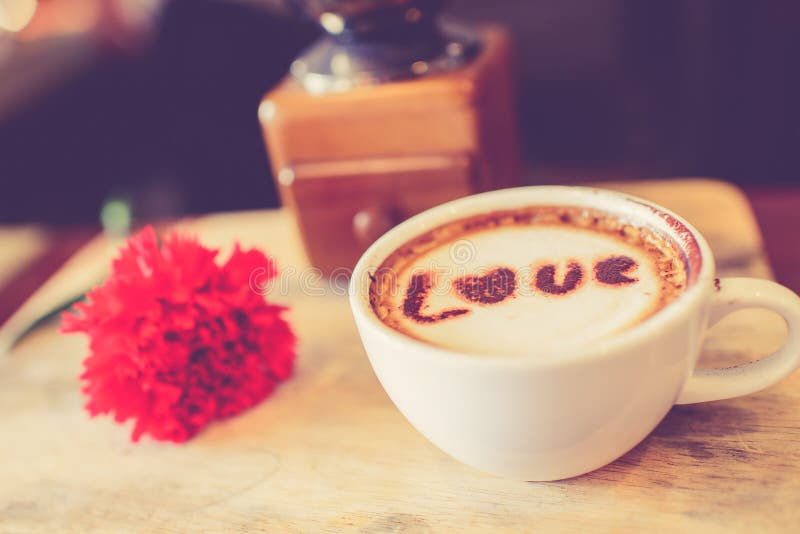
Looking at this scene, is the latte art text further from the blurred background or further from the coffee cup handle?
the blurred background

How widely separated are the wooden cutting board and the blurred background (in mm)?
1102

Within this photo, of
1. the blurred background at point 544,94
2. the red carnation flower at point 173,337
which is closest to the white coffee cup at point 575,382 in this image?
the red carnation flower at point 173,337

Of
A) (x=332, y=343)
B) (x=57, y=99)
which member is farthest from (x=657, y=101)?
(x=57, y=99)

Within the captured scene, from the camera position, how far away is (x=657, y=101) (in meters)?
1.79

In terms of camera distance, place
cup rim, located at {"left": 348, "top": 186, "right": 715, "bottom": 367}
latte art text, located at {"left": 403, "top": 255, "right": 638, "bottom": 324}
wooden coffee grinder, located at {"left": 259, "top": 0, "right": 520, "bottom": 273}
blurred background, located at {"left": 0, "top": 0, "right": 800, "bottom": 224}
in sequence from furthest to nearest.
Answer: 1. blurred background, located at {"left": 0, "top": 0, "right": 800, "bottom": 224}
2. wooden coffee grinder, located at {"left": 259, "top": 0, "right": 520, "bottom": 273}
3. latte art text, located at {"left": 403, "top": 255, "right": 638, "bottom": 324}
4. cup rim, located at {"left": 348, "top": 186, "right": 715, "bottom": 367}

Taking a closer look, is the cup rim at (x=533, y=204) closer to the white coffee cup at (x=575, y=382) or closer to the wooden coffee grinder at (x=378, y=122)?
the white coffee cup at (x=575, y=382)

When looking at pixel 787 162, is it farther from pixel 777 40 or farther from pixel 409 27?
pixel 409 27

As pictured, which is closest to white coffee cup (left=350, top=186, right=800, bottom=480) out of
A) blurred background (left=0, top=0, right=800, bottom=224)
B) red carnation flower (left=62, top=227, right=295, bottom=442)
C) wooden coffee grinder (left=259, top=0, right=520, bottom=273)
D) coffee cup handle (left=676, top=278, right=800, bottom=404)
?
coffee cup handle (left=676, top=278, right=800, bottom=404)

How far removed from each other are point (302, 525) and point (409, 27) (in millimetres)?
552

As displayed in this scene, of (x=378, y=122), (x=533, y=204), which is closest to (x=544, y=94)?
(x=378, y=122)

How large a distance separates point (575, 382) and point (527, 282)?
13 cm

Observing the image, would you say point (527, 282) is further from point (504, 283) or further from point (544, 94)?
point (544, 94)

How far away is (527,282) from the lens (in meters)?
0.56

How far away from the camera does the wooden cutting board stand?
1.67ft
